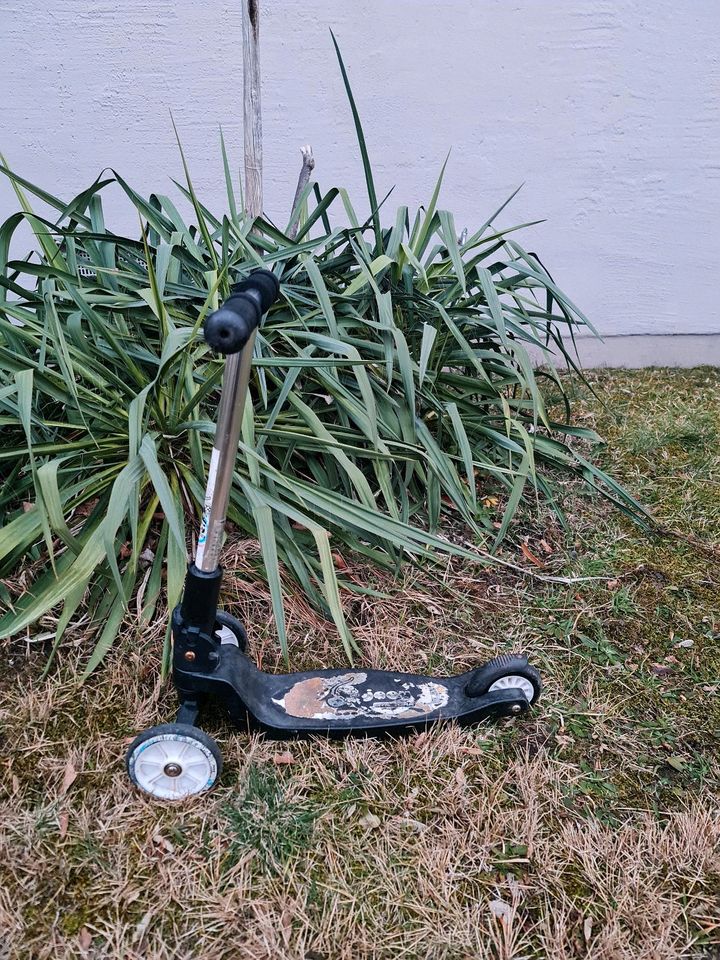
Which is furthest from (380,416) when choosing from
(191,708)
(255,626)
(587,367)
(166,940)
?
(587,367)

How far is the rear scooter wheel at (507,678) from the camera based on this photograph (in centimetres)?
165

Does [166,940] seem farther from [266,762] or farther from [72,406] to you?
[72,406]

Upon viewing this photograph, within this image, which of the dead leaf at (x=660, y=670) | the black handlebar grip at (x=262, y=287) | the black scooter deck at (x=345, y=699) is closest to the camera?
the black handlebar grip at (x=262, y=287)

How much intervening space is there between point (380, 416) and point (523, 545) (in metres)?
0.60

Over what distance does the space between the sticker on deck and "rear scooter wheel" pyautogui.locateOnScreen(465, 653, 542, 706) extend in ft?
0.28

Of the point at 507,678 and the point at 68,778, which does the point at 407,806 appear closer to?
the point at 507,678

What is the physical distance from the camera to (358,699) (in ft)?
5.53

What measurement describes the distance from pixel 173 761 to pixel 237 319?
0.90 meters

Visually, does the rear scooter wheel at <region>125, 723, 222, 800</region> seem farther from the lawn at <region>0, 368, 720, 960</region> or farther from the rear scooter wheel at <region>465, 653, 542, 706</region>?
the rear scooter wheel at <region>465, 653, 542, 706</region>

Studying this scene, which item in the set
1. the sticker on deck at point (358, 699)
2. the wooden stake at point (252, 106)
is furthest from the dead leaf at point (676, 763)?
the wooden stake at point (252, 106)

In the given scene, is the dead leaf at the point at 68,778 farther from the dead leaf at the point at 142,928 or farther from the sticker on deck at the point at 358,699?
the sticker on deck at the point at 358,699

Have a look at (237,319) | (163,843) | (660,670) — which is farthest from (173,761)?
(660,670)

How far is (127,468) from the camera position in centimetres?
171

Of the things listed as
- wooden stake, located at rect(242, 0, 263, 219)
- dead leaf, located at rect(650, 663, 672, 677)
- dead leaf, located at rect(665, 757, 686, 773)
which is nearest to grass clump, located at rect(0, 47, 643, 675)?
wooden stake, located at rect(242, 0, 263, 219)
